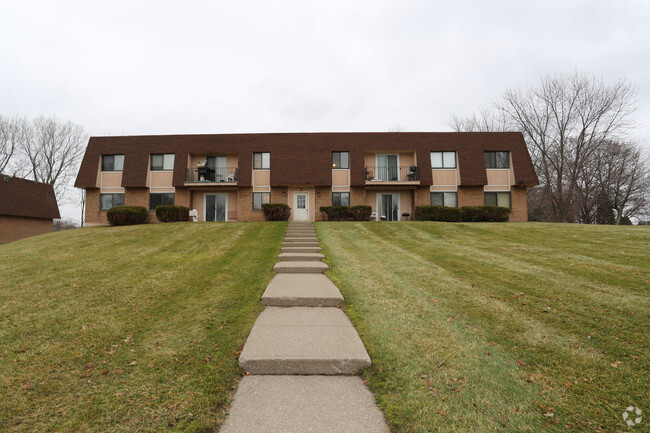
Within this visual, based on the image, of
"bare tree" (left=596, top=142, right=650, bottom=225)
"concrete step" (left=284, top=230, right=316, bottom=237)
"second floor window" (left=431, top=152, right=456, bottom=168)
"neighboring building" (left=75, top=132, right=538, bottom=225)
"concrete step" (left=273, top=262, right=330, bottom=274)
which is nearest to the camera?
"concrete step" (left=273, top=262, right=330, bottom=274)

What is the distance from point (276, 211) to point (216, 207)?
17.4ft

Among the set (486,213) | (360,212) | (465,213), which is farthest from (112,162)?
(486,213)

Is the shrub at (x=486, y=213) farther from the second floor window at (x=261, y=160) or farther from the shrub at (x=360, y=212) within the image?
the second floor window at (x=261, y=160)

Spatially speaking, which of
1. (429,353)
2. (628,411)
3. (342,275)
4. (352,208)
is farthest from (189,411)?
(352,208)

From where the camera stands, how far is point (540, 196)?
29.6 m

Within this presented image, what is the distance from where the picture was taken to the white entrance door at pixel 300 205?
20.3m

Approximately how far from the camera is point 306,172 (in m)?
19.9

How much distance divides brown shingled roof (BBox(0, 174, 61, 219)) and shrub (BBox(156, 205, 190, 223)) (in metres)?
15.0

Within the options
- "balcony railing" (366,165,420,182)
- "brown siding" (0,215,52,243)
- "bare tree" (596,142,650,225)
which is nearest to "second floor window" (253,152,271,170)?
"balcony railing" (366,165,420,182)

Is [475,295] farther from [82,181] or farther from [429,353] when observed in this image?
[82,181]

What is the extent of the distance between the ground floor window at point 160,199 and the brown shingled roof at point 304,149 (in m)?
1.11

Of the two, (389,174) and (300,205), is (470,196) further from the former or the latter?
(300,205)

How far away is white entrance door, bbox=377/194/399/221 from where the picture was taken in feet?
66.8

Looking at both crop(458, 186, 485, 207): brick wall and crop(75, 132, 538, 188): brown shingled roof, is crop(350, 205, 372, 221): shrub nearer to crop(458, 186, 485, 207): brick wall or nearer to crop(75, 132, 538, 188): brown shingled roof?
crop(75, 132, 538, 188): brown shingled roof
